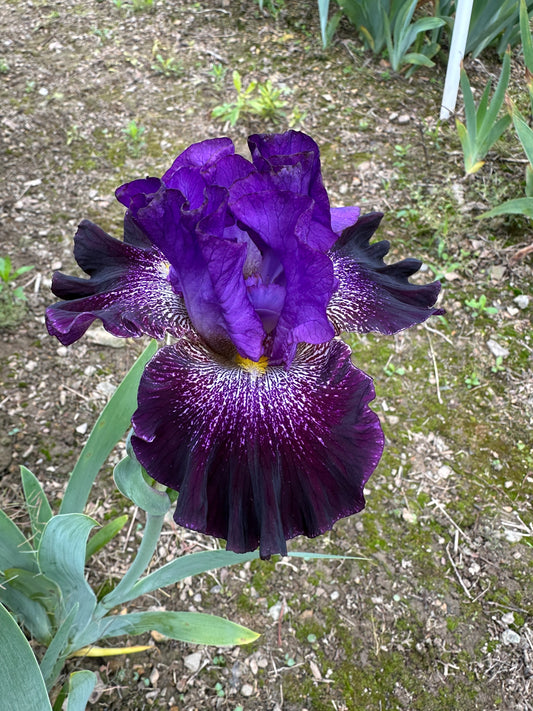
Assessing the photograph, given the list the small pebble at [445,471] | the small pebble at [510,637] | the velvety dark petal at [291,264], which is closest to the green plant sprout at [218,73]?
the small pebble at [445,471]

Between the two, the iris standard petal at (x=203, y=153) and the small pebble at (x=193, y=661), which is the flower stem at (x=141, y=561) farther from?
the iris standard petal at (x=203, y=153)

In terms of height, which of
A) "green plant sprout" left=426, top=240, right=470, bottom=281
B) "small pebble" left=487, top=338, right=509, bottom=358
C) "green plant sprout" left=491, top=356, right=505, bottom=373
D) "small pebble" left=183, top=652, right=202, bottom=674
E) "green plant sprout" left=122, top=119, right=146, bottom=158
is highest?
"green plant sprout" left=122, top=119, right=146, bottom=158

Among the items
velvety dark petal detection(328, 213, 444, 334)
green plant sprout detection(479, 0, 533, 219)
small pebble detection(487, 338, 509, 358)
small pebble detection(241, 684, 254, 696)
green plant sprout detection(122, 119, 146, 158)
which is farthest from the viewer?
green plant sprout detection(122, 119, 146, 158)

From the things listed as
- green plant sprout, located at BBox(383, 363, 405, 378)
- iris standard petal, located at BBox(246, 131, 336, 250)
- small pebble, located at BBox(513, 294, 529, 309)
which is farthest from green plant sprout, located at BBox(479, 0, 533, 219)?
iris standard petal, located at BBox(246, 131, 336, 250)

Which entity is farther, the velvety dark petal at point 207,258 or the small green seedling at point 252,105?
Answer: the small green seedling at point 252,105

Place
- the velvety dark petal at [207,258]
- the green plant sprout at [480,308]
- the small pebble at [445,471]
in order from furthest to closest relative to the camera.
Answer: the green plant sprout at [480,308] < the small pebble at [445,471] < the velvety dark petal at [207,258]

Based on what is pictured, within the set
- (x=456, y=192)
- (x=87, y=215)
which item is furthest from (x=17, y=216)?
(x=456, y=192)

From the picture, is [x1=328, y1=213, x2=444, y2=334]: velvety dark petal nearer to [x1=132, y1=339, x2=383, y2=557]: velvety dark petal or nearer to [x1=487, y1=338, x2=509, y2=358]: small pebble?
[x1=132, y1=339, x2=383, y2=557]: velvety dark petal

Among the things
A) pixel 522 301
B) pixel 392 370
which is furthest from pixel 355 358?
pixel 522 301
